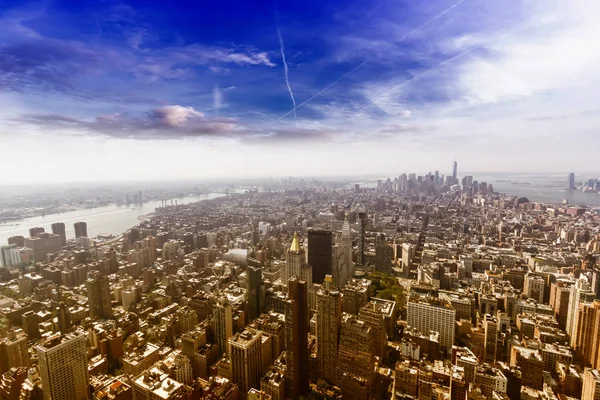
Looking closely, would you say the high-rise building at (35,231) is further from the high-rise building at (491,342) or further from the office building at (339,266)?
the high-rise building at (491,342)

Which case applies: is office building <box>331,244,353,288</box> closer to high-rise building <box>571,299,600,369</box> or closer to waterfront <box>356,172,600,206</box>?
high-rise building <box>571,299,600,369</box>

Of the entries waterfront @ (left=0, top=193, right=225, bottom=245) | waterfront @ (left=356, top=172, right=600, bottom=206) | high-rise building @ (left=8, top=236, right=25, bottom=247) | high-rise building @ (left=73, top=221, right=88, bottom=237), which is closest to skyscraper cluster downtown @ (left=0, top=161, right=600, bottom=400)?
high-rise building @ (left=8, top=236, right=25, bottom=247)

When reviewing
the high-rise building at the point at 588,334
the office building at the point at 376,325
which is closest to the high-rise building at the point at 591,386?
the high-rise building at the point at 588,334

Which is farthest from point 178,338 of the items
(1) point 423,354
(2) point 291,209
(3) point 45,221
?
(2) point 291,209

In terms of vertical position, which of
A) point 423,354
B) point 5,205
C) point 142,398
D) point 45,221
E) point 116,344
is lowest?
point 423,354

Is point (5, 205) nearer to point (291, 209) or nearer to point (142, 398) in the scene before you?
point (142, 398)

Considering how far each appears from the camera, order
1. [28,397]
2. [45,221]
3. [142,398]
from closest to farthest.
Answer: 1. [142,398]
2. [28,397]
3. [45,221]
